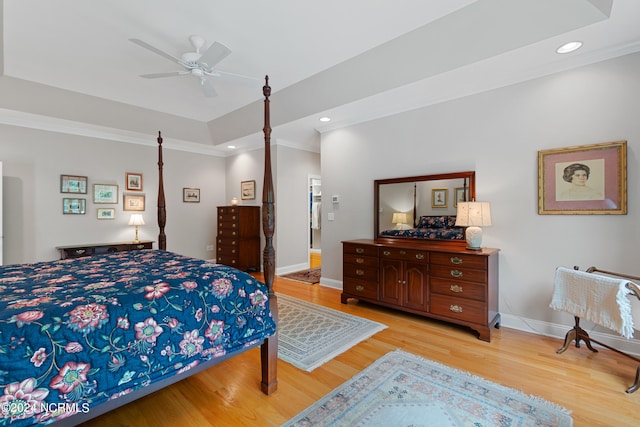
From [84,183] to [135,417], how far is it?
179 inches

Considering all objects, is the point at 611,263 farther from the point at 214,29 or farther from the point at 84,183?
the point at 84,183

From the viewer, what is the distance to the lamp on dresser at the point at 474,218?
293 centimetres

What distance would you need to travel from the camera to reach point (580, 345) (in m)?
2.63

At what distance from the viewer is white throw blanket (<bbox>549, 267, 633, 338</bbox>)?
6.31 ft

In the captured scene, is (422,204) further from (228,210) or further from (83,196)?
(83,196)

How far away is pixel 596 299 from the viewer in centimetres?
210

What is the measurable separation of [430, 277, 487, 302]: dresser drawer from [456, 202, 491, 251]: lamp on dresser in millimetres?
390

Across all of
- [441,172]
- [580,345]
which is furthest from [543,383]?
[441,172]

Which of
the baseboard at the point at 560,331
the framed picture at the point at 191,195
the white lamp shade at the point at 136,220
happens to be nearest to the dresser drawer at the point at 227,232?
the framed picture at the point at 191,195

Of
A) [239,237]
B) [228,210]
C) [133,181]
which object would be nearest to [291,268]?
[239,237]

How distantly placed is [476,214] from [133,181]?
18.6 feet

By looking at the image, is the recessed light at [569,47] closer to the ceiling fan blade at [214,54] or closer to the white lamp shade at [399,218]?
the white lamp shade at [399,218]

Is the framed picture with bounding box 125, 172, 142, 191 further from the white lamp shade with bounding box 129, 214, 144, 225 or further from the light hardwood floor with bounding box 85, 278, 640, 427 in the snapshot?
the light hardwood floor with bounding box 85, 278, 640, 427

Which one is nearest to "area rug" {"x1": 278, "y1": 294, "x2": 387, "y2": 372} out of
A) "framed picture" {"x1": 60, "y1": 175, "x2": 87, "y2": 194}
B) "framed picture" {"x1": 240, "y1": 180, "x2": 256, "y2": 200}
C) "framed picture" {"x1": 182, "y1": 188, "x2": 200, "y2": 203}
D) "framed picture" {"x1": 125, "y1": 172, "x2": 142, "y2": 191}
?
"framed picture" {"x1": 240, "y1": 180, "x2": 256, "y2": 200}
